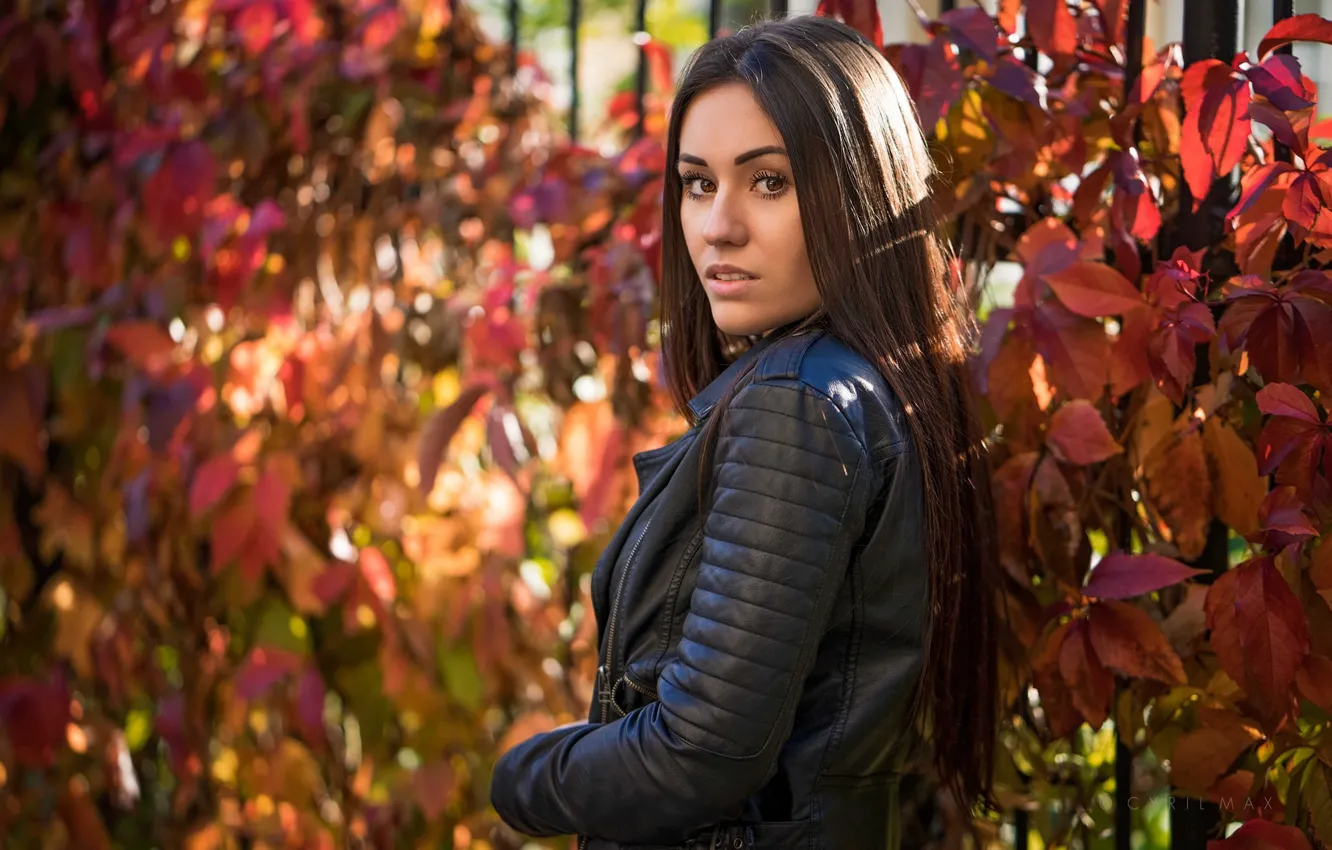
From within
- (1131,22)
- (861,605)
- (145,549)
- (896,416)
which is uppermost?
(1131,22)

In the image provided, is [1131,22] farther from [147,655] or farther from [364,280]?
[147,655]

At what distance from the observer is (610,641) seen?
1.36 metres

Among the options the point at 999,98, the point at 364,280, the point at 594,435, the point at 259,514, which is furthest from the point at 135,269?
the point at 999,98

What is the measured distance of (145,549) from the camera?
8.82ft

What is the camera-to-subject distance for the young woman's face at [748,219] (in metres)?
1.33

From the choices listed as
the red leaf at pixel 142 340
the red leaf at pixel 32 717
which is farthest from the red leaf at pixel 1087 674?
the red leaf at pixel 32 717

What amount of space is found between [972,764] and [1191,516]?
377mm

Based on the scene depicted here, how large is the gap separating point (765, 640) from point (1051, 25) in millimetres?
844

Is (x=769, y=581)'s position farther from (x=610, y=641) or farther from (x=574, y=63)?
(x=574, y=63)

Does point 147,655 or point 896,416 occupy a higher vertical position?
point 896,416

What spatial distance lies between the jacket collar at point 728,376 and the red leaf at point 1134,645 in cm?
47

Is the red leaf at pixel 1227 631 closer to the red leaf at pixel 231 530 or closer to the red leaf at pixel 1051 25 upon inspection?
the red leaf at pixel 1051 25

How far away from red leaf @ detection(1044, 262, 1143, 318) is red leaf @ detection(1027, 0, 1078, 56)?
31cm

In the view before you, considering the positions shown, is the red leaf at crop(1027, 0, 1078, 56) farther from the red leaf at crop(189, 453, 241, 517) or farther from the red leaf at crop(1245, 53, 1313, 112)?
the red leaf at crop(189, 453, 241, 517)
